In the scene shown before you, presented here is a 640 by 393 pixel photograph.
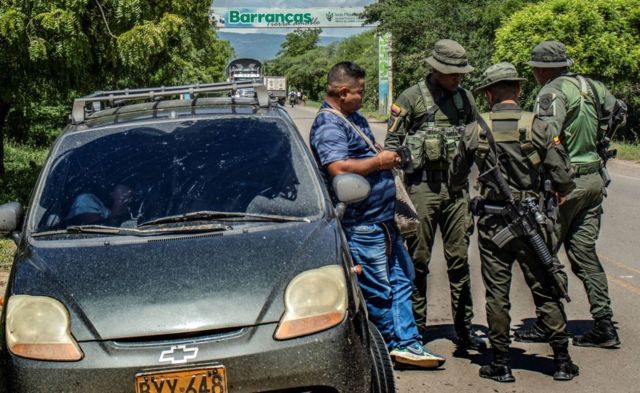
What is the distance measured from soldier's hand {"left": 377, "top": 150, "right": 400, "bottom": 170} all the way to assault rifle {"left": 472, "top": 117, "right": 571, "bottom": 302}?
0.54 m

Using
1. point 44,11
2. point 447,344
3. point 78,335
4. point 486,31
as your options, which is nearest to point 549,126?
point 447,344

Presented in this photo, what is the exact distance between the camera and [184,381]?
391 centimetres

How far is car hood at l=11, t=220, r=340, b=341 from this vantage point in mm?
3973

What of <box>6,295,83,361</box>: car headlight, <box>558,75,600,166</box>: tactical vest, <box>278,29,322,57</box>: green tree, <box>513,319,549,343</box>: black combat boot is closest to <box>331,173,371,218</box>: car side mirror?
<box>6,295,83,361</box>: car headlight

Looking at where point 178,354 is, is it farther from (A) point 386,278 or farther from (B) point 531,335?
(B) point 531,335

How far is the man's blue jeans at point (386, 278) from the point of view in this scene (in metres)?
5.93

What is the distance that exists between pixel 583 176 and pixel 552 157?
1007 mm

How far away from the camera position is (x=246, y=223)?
4.74 m

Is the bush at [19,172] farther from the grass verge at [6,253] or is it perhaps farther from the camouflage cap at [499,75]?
the camouflage cap at [499,75]

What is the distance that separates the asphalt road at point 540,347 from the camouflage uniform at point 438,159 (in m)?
0.48

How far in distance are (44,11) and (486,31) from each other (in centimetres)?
2622

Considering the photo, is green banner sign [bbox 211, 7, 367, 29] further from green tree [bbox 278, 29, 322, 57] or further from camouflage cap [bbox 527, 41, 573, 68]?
camouflage cap [bbox 527, 41, 573, 68]

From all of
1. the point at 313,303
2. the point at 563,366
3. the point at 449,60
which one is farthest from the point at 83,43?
the point at 313,303

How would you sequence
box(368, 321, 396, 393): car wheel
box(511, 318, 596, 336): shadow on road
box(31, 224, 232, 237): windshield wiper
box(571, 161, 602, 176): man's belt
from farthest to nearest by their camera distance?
box(511, 318, 596, 336): shadow on road
box(571, 161, 602, 176): man's belt
box(31, 224, 232, 237): windshield wiper
box(368, 321, 396, 393): car wheel
